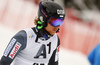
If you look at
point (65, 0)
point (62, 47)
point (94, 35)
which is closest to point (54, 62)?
point (62, 47)

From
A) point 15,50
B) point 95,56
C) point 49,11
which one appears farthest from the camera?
point 95,56

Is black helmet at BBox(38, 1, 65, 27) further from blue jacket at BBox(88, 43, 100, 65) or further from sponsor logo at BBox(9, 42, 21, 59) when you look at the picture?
→ blue jacket at BBox(88, 43, 100, 65)

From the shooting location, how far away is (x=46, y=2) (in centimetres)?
292

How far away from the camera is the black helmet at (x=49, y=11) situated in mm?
2795

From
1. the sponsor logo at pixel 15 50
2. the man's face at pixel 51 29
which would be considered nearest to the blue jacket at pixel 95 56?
the man's face at pixel 51 29

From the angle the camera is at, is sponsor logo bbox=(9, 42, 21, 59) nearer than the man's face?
Yes

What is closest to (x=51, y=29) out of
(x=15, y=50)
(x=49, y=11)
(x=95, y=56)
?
(x=49, y=11)

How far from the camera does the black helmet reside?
2795 millimetres

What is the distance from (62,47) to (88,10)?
10815 millimetres

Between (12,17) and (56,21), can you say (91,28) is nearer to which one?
(12,17)

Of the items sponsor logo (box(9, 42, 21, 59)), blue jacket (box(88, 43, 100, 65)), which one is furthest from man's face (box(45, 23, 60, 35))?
blue jacket (box(88, 43, 100, 65))

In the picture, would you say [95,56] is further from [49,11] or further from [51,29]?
[49,11]

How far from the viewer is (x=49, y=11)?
2832mm

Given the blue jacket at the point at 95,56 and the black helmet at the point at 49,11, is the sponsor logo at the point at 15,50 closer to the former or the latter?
the black helmet at the point at 49,11
